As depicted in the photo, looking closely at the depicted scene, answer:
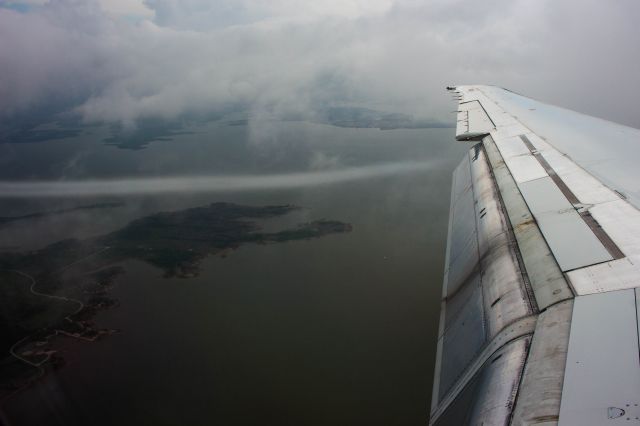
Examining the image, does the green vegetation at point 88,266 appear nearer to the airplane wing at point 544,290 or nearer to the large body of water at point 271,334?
the large body of water at point 271,334

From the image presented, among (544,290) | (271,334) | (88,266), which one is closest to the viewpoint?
(544,290)

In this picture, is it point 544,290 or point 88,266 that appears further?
point 88,266

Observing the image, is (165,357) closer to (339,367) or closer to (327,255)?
(339,367)

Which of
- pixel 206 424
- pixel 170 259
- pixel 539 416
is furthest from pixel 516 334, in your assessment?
pixel 170 259

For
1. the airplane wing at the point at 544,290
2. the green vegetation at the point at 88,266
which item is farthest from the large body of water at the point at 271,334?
the airplane wing at the point at 544,290

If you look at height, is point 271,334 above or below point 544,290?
below

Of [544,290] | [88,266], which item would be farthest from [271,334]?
[544,290]

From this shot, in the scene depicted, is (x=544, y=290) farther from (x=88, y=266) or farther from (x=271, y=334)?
(x=88, y=266)
